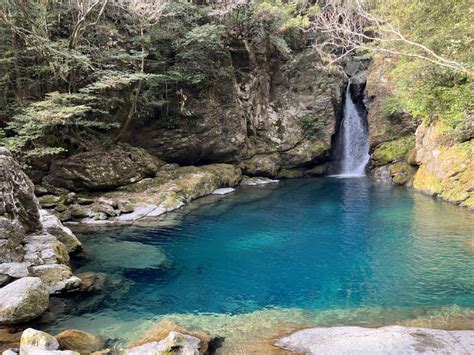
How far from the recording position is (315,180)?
100ft

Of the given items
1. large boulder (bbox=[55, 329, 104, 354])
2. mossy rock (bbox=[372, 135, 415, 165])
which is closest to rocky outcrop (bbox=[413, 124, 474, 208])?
mossy rock (bbox=[372, 135, 415, 165])

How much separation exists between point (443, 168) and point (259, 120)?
48.2ft

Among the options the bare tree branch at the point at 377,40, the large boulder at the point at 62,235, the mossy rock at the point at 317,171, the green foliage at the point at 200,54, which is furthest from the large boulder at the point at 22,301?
the mossy rock at the point at 317,171

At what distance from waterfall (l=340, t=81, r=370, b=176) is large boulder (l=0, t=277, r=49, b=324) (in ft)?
92.3

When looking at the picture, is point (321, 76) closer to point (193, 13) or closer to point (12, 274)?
point (193, 13)

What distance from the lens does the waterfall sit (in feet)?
109

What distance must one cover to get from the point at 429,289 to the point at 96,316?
8709mm

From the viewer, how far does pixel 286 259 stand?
13.1m

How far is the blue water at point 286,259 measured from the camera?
9.94 meters

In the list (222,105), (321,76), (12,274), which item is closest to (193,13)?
(222,105)

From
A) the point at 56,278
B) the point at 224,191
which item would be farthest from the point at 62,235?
the point at 224,191

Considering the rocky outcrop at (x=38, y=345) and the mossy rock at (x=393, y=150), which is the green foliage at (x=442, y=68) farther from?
the mossy rock at (x=393, y=150)

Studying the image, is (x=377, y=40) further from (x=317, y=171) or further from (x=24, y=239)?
(x=317, y=171)

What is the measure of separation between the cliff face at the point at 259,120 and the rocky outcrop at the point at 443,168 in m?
8.15
